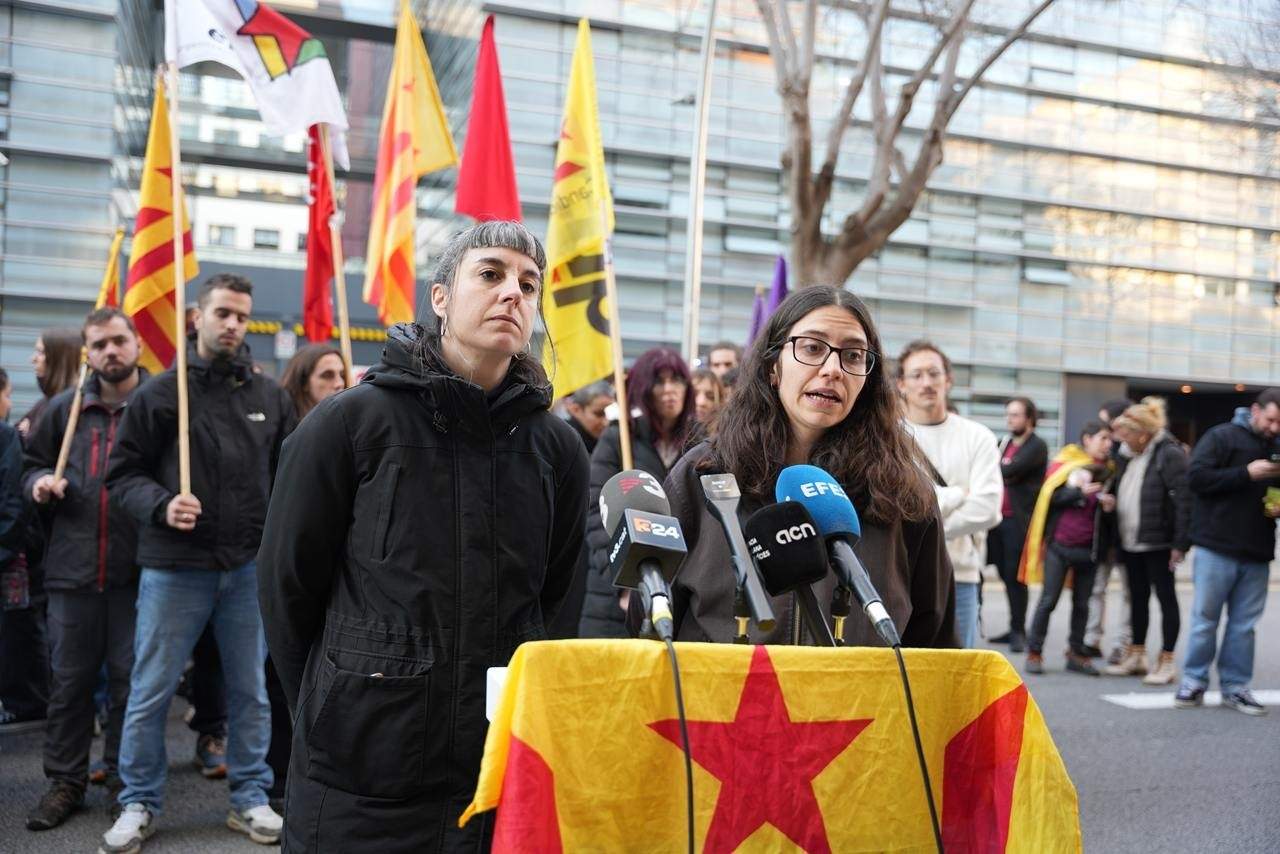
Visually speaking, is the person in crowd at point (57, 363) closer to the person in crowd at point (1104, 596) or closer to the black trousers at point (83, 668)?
the black trousers at point (83, 668)

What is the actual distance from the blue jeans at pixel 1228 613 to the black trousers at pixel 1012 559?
2138 millimetres

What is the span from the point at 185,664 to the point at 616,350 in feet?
7.98

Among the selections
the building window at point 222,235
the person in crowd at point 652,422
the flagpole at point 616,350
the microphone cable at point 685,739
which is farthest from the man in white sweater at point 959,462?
the building window at point 222,235

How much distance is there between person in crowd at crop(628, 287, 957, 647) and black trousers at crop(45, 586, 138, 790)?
3485 mm

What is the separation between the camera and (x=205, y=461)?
4906 mm

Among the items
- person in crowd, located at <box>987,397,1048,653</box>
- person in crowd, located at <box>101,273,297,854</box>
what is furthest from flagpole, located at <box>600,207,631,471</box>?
person in crowd, located at <box>987,397,1048,653</box>

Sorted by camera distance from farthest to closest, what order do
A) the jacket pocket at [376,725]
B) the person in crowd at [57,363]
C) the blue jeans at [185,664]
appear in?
the person in crowd at [57,363], the blue jeans at [185,664], the jacket pocket at [376,725]

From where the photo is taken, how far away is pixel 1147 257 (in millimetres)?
40906

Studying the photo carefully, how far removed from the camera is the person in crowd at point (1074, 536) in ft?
30.8

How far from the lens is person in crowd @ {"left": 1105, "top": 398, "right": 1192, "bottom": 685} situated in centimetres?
905

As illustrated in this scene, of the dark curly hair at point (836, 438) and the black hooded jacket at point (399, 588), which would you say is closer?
the black hooded jacket at point (399, 588)

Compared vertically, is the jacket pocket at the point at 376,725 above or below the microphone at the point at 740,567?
below

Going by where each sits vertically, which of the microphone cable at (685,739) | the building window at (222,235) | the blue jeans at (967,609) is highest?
the building window at (222,235)

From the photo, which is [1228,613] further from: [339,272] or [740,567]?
[740,567]
